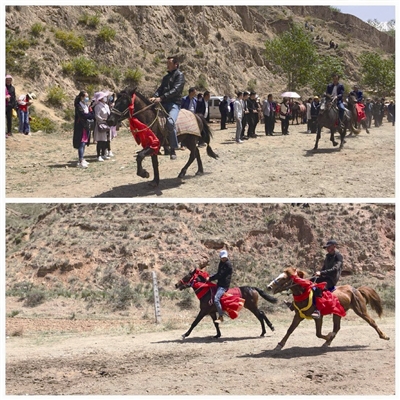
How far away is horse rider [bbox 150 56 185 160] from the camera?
575 inches

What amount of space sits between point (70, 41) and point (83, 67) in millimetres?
2665

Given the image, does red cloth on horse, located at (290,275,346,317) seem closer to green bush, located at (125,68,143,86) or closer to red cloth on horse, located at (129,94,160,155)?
red cloth on horse, located at (129,94,160,155)

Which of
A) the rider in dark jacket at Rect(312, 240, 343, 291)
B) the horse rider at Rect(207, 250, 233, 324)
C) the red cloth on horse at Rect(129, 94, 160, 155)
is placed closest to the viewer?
Result: the rider in dark jacket at Rect(312, 240, 343, 291)

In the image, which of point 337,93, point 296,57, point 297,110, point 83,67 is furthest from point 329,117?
point 296,57

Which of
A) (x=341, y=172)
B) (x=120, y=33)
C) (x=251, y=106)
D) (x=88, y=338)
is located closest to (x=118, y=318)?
(x=88, y=338)

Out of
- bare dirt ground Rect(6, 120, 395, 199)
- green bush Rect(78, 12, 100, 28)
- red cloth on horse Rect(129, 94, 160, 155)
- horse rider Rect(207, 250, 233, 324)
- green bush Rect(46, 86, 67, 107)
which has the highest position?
green bush Rect(78, 12, 100, 28)

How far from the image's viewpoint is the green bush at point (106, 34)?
42.3 metres

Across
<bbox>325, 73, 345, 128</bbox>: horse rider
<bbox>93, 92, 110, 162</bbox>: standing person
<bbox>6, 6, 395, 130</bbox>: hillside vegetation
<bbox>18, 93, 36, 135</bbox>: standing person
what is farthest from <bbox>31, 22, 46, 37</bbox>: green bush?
<bbox>325, 73, 345, 128</bbox>: horse rider

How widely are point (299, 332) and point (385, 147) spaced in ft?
36.7

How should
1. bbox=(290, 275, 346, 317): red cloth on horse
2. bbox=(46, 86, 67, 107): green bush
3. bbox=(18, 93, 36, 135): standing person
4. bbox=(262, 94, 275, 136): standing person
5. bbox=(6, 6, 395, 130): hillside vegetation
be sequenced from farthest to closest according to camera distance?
bbox=(6, 6, 395, 130): hillside vegetation, bbox=(46, 86, 67, 107): green bush, bbox=(262, 94, 275, 136): standing person, bbox=(18, 93, 36, 135): standing person, bbox=(290, 275, 346, 317): red cloth on horse

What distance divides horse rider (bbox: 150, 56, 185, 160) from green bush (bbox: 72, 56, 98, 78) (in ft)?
80.7

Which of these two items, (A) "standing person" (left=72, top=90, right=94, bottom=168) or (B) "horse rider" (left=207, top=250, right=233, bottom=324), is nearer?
(B) "horse rider" (left=207, top=250, right=233, bottom=324)

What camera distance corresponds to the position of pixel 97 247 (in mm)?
24734

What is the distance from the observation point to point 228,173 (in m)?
17.0
